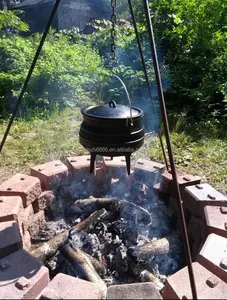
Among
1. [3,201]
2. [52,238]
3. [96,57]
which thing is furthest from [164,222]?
[96,57]

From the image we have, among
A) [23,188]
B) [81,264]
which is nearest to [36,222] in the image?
[23,188]

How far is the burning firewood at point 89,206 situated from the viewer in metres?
2.50

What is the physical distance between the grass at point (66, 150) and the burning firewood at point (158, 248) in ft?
3.70

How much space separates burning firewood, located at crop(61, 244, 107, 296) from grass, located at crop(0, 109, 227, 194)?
5.31 feet

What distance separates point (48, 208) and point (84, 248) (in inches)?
26.0

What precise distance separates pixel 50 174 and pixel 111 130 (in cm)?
100

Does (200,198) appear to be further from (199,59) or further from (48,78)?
(48,78)

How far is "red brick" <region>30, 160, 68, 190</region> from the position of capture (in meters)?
2.58

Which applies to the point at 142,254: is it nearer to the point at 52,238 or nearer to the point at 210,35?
the point at 52,238

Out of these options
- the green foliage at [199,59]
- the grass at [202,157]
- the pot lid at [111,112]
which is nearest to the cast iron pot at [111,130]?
the pot lid at [111,112]

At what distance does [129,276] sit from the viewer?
2.01m

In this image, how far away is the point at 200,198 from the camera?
2.19 metres

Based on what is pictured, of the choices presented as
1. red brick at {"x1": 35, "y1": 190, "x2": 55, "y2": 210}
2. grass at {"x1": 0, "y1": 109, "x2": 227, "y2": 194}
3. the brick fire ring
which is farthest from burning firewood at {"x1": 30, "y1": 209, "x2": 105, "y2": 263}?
grass at {"x1": 0, "y1": 109, "x2": 227, "y2": 194}

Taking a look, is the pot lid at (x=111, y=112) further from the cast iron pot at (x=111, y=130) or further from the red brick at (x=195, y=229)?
the red brick at (x=195, y=229)
